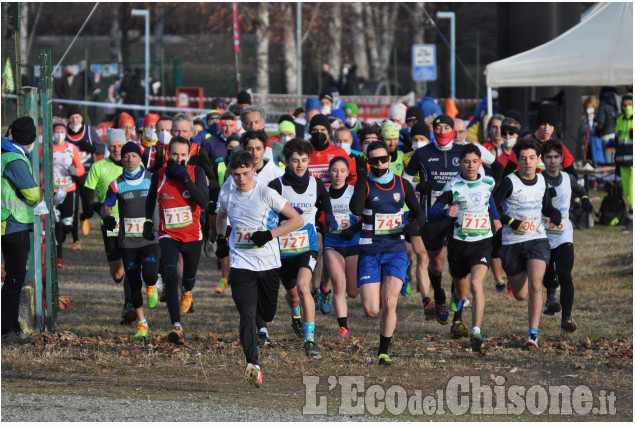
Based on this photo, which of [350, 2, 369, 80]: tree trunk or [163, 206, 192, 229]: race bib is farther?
[350, 2, 369, 80]: tree trunk

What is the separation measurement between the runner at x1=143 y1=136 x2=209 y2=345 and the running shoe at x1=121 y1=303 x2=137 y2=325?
1.07 meters

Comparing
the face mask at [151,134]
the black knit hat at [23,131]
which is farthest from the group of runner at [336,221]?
the black knit hat at [23,131]

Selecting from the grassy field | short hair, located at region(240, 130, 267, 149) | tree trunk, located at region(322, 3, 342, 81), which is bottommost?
the grassy field

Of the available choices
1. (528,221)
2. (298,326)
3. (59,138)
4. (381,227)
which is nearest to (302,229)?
(381,227)

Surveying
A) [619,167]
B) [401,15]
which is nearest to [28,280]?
[619,167]

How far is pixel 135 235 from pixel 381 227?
8.30 feet

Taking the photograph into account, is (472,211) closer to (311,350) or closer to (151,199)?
(311,350)

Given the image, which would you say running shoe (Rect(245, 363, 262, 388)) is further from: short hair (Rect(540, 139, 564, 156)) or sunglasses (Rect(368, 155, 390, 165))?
short hair (Rect(540, 139, 564, 156))

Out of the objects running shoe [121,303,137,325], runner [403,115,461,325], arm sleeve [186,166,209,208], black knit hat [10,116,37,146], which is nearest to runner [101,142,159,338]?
arm sleeve [186,166,209,208]

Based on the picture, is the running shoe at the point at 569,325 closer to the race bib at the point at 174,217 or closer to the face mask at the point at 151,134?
the race bib at the point at 174,217

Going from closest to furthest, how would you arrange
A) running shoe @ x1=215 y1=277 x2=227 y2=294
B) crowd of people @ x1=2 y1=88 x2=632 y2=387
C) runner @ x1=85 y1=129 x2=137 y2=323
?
1. crowd of people @ x1=2 y1=88 x2=632 y2=387
2. runner @ x1=85 y1=129 x2=137 y2=323
3. running shoe @ x1=215 y1=277 x2=227 y2=294

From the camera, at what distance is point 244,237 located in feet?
28.8

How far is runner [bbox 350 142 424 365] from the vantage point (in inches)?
382

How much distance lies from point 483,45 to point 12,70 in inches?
1210
